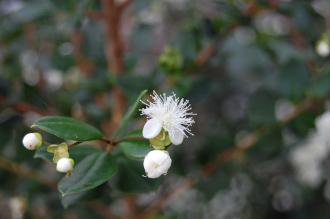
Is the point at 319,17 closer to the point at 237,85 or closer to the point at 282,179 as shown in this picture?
the point at 237,85

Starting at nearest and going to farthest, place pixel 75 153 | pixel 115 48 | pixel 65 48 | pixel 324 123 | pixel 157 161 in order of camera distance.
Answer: pixel 157 161 < pixel 75 153 < pixel 115 48 < pixel 324 123 < pixel 65 48

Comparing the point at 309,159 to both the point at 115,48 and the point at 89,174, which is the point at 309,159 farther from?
the point at 89,174

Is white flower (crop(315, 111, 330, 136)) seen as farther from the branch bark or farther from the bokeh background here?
the branch bark

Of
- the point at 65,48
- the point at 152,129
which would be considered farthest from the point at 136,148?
the point at 65,48

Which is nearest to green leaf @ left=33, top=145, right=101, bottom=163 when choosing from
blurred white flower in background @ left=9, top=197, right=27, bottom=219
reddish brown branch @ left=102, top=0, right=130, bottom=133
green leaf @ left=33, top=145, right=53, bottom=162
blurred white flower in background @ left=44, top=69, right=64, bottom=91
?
green leaf @ left=33, top=145, right=53, bottom=162

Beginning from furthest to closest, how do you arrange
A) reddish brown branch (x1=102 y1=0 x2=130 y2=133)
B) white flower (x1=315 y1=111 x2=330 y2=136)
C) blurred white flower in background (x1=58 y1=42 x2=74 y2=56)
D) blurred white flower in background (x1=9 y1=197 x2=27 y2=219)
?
blurred white flower in background (x1=58 y1=42 x2=74 y2=56) < blurred white flower in background (x1=9 y1=197 x2=27 y2=219) < white flower (x1=315 y1=111 x2=330 y2=136) < reddish brown branch (x1=102 y1=0 x2=130 y2=133)

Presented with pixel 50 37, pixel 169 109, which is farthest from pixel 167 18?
pixel 169 109

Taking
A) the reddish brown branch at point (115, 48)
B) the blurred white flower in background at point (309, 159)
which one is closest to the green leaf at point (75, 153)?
the reddish brown branch at point (115, 48)
